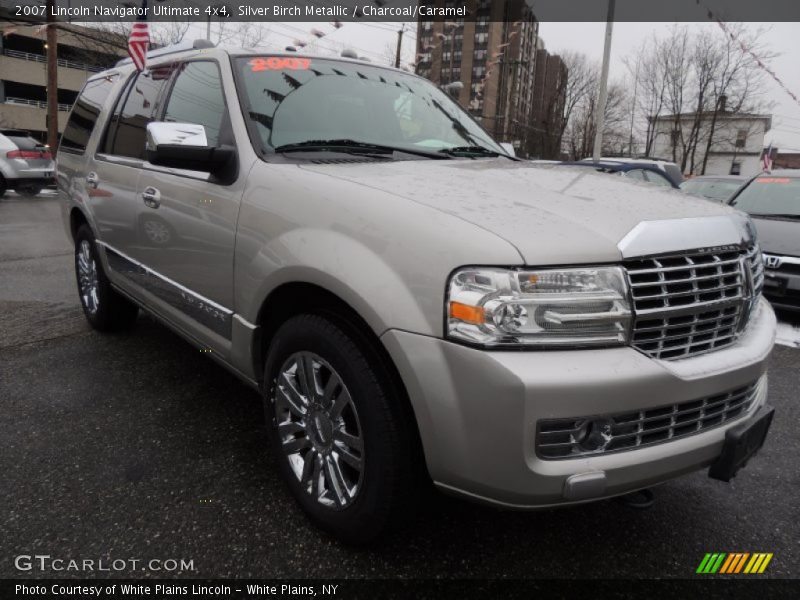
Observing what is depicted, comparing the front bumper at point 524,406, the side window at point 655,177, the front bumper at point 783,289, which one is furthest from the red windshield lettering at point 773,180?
the front bumper at point 524,406

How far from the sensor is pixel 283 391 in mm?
2170

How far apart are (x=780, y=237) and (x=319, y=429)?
525 cm

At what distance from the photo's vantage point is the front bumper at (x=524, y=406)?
151cm

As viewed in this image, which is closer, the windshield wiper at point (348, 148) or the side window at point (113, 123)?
the windshield wiper at point (348, 148)

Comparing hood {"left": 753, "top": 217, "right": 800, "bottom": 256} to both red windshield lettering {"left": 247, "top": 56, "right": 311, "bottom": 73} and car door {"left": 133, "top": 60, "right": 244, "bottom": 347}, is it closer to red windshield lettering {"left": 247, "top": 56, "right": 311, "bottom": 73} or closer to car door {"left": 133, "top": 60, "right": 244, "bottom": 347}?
red windshield lettering {"left": 247, "top": 56, "right": 311, "bottom": 73}

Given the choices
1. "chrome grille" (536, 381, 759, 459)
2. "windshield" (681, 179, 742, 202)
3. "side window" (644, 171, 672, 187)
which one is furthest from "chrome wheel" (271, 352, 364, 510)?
"side window" (644, 171, 672, 187)

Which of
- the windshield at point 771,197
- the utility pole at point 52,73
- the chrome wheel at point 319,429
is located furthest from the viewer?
the utility pole at point 52,73

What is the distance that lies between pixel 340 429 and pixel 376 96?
1.74 m

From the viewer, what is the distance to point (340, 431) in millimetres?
1938

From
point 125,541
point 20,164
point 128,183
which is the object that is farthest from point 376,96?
point 20,164

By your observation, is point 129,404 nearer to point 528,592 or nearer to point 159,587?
point 159,587

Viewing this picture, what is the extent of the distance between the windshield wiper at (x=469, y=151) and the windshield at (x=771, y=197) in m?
4.42

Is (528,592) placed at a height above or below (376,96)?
below

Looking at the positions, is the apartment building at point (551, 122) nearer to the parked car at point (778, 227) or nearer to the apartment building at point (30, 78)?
the apartment building at point (30, 78)
